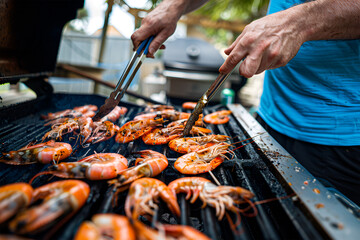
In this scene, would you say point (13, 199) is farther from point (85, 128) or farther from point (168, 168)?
point (85, 128)

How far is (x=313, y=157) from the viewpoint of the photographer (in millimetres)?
2176

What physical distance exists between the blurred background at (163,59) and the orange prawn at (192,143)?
162cm

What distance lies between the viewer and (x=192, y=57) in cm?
484

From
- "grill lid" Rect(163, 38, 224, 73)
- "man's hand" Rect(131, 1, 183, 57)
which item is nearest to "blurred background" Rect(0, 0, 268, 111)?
"grill lid" Rect(163, 38, 224, 73)

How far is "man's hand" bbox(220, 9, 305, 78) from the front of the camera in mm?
1472

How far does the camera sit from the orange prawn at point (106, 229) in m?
0.96

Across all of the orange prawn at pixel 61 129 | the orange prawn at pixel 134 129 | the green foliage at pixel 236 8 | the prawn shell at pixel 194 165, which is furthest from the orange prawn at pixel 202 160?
the green foliage at pixel 236 8

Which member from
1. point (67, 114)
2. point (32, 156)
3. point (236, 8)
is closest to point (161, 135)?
point (32, 156)

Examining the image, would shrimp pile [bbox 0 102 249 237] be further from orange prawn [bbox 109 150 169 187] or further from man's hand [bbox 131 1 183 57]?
man's hand [bbox 131 1 183 57]

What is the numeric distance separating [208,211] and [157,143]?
41.6 inches

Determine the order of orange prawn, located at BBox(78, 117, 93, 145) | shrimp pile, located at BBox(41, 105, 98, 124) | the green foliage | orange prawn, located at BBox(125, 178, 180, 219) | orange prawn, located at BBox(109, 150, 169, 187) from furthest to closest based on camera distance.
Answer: the green foliage, shrimp pile, located at BBox(41, 105, 98, 124), orange prawn, located at BBox(78, 117, 93, 145), orange prawn, located at BBox(109, 150, 169, 187), orange prawn, located at BBox(125, 178, 180, 219)

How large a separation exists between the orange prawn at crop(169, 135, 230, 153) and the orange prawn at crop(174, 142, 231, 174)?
0.45ft

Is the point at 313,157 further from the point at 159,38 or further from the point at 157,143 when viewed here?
the point at 159,38

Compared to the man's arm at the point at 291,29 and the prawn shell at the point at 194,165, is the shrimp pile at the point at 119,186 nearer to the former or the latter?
the prawn shell at the point at 194,165
